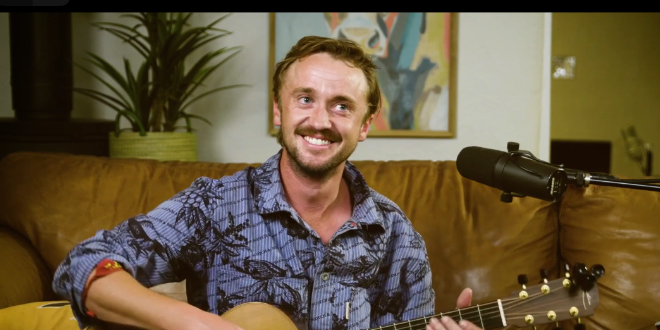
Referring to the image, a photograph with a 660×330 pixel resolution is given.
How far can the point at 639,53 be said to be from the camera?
621cm

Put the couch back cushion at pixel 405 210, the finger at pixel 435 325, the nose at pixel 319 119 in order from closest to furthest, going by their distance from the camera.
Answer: the finger at pixel 435 325
the nose at pixel 319 119
the couch back cushion at pixel 405 210

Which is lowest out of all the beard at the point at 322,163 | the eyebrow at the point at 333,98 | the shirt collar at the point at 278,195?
the shirt collar at the point at 278,195

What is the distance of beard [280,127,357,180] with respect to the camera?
1.58 m

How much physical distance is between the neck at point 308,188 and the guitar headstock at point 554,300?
520 mm

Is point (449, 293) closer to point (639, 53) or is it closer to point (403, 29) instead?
point (403, 29)

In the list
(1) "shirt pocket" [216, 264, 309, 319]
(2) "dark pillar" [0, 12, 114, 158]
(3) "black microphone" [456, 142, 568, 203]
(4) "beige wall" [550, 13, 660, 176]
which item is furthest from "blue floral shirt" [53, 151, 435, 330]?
(4) "beige wall" [550, 13, 660, 176]

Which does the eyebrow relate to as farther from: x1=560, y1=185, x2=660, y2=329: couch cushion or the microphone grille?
x1=560, y1=185, x2=660, y2=329: couch cushion

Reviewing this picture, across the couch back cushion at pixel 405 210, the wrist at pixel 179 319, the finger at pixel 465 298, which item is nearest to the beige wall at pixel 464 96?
the couch back cushion at pixel 405 210

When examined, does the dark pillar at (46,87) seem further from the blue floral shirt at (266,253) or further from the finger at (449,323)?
the finger at (449,323)

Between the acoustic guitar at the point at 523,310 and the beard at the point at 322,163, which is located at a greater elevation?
the beard at the point at 322,163

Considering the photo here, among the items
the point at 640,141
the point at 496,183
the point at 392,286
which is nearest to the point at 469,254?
the point at 392,286

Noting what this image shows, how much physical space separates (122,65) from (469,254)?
6.55 feet

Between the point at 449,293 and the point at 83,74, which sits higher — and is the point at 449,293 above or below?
below

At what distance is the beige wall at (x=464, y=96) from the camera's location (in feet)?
9.84
